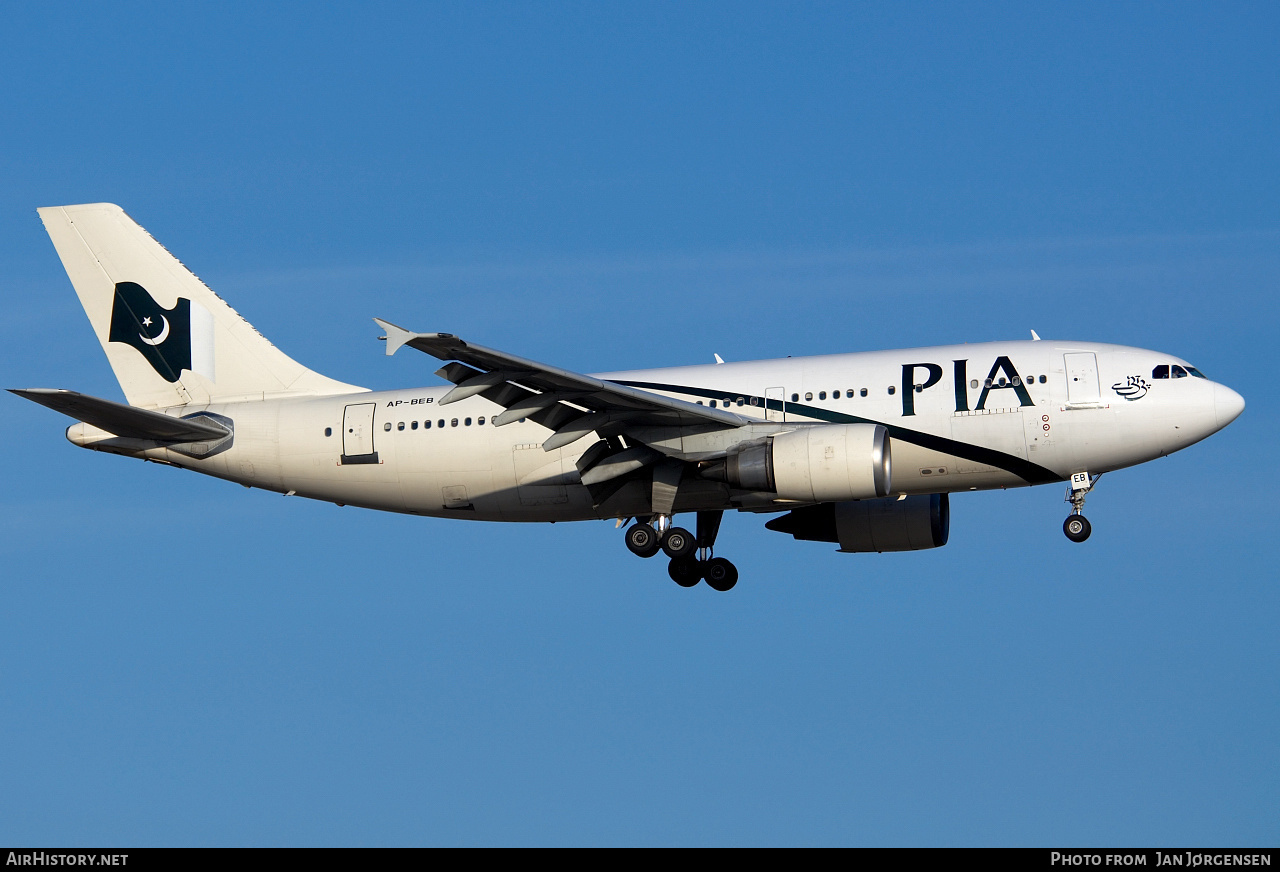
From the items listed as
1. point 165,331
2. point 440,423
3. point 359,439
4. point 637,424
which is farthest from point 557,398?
point 165,331

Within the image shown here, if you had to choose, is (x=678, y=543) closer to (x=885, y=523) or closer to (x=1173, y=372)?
(x=885, y=523)

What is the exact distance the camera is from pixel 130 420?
36.1m

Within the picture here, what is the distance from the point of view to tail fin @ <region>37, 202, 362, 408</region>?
38844 millimetres

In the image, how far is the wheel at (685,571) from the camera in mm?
37812

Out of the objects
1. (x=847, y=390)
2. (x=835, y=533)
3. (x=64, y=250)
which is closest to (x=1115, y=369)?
(x=847, y=390)

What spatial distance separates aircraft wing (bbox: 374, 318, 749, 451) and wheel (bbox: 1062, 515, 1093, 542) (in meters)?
7.24

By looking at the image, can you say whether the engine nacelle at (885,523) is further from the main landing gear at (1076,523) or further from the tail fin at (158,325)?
the tail fin at (158,325)

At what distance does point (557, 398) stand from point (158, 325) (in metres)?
12.1

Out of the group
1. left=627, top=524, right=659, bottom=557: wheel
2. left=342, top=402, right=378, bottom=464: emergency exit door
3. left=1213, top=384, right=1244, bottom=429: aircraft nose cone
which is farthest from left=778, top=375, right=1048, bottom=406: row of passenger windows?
left=342, top=402, right=378, bottom=464: emergency exit door

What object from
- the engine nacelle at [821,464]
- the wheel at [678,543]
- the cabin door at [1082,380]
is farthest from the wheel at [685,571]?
the cabin door at [1082,380]

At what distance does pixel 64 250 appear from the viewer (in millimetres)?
39875
